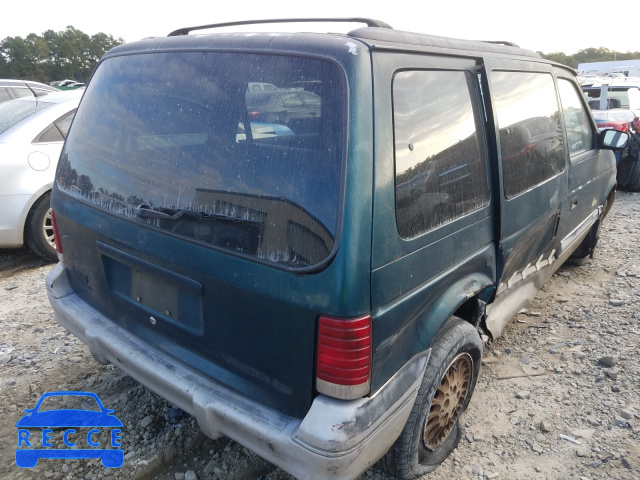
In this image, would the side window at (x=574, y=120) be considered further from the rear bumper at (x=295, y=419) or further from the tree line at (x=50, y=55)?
the tree line at (x=50, y=55)

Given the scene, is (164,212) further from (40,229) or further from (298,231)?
(40,229)

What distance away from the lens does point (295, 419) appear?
1.76m

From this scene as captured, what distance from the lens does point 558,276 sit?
4.80 metres

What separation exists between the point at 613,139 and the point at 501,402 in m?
2.34

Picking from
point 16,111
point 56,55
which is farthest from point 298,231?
point 56,55

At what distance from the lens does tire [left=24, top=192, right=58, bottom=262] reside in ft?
15.0

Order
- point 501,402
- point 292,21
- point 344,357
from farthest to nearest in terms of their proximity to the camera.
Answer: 1. point 501,402
2. point 292,21
3. point 344,357

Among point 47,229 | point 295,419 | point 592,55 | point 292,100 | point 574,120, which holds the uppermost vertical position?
point 592,55

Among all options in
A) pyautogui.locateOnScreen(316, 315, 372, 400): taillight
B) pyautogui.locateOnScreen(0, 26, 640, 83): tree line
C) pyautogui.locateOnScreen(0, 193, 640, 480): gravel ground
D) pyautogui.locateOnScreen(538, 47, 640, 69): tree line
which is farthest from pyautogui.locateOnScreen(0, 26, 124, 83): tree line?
pyautogui.locateOnScreen(316, 315, 372, 400): taillight

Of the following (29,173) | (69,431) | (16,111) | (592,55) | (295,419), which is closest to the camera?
(295,419)

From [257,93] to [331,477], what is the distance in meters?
1.38

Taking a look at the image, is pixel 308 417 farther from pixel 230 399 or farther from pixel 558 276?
pixel 558 276

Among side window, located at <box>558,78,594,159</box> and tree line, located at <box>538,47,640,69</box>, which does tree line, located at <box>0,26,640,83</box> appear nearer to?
tree line, located at <box>538,47,640,69</box>

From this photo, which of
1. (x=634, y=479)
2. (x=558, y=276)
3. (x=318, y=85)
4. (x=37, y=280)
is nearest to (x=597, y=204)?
(x=558, y=276)
